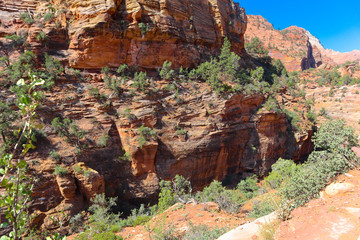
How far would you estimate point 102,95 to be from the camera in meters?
15.3

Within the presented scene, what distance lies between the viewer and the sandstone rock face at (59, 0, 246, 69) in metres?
15.8

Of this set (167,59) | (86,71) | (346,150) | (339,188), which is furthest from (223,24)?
(339,188)

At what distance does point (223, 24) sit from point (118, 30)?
555 inches

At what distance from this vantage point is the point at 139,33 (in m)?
17.4

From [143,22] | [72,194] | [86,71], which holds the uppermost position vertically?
[143,22]

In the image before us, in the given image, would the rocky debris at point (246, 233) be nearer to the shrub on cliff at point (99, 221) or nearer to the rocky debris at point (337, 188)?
the rocky debris at point (337, 188)

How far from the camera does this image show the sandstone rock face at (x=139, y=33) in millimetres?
15828

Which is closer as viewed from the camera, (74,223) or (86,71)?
(74,223)

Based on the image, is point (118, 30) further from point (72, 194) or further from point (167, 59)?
point (72, 194)

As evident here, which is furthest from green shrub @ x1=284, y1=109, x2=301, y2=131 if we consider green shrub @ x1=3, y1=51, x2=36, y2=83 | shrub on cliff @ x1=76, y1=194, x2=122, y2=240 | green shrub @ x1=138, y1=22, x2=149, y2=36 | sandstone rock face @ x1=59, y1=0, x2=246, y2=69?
green shrub @ x1=3, y1=51, x2=36, y2=83

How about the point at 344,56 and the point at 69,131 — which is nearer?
the point at 69,131

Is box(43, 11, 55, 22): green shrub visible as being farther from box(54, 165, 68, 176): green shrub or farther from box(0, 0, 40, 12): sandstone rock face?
box(54, 165, 68, 176): green shrub

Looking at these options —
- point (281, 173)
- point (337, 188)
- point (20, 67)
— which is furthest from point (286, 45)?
point (20, 67)

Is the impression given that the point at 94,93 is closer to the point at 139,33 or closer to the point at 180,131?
the point at 139,33
